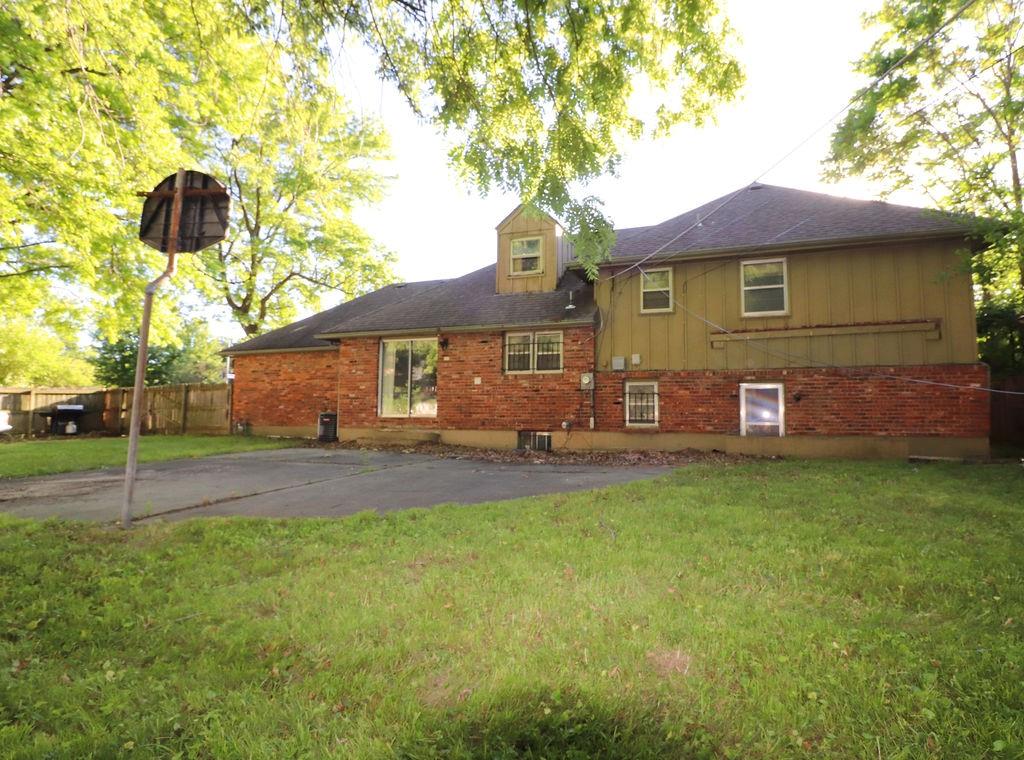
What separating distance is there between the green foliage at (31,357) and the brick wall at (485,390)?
21.4 m

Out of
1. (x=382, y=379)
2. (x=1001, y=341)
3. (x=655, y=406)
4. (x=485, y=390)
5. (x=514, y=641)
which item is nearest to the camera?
(x=514, y=641)

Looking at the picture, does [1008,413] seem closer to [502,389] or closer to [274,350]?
[502,389]

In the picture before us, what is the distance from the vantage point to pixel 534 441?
13.0 m

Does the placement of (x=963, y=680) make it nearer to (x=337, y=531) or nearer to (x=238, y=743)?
(x=238, y=743)

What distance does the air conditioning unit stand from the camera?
42.0 ft

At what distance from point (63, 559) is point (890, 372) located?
12.9m

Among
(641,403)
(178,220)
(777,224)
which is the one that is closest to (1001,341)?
(777,224)

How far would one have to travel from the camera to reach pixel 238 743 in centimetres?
192

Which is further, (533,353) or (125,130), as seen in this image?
(533,353)

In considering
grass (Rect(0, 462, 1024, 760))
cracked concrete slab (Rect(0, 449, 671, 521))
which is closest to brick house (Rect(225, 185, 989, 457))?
cracked concrete slab (Rect(0, 449, 671, 521))

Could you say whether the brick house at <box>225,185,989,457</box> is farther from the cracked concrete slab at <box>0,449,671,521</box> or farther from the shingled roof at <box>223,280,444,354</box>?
the cracked concrete slab at <box>0,449,671,521</box>

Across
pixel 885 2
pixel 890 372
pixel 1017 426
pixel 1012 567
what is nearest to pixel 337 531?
pixel 1012 567

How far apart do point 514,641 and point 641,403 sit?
33.3 feet

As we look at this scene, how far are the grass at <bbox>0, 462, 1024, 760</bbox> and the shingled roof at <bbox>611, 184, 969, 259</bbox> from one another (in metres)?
7.70
